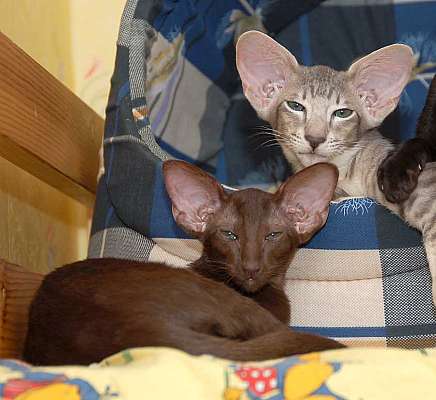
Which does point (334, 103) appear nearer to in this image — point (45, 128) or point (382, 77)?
point (382, 77)

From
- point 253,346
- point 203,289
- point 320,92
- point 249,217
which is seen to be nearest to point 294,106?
point 320,92

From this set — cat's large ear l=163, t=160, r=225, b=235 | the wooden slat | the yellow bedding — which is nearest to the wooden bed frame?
the wooden slat

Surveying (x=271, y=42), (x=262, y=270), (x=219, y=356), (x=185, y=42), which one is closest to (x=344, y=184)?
(x=271, y=42)

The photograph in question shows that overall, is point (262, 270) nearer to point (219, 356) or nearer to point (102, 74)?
point (219, 356)

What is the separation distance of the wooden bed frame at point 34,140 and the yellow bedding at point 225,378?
464mm

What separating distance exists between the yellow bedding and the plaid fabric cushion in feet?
2.04

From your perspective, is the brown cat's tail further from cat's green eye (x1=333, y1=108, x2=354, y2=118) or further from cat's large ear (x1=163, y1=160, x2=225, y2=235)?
cat's green eye (x1=333, y1=108, x2=354, y2=118)

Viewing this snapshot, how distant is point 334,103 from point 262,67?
0.81 ft

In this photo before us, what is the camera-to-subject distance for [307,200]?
1694 mm

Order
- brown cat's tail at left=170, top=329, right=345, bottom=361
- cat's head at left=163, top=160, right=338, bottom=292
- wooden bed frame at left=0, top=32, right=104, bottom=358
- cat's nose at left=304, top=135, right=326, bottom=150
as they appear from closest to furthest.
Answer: brown cat's tail at left=170, top=329, right=345, bottom=361 → wooden bed frame at left=0, top=32, right=104, bottom=358 → cat's head at left=163, top=160, right=338, bottom=292 → cat's nose at left=304, top=135, right=326, bottom=150

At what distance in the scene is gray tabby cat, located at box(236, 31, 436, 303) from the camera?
2000 mm

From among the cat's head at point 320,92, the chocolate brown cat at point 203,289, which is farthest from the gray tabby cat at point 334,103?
the chocolate brown cat at point 203,289

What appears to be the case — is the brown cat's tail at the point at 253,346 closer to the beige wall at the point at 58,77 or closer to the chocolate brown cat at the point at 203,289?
the chocolate brown cat at the point at 203,289

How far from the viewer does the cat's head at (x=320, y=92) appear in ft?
6.58
